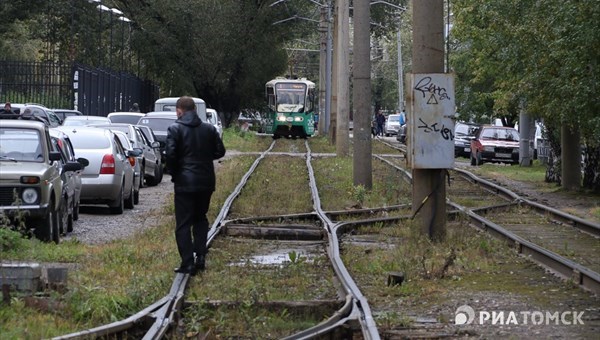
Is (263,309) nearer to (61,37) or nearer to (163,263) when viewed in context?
(163,263)

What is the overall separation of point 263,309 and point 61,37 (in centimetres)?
5671

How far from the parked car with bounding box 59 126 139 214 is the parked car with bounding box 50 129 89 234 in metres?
0.72

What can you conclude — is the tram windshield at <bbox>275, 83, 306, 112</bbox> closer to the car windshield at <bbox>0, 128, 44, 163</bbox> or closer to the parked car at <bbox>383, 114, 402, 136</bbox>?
the parked car at <bbox>383, 114, 402, 136</bbox>

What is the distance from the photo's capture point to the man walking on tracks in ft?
38.7

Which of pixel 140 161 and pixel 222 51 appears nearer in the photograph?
pixel 140 161

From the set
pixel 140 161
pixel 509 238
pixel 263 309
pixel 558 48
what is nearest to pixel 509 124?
pixel 140 161

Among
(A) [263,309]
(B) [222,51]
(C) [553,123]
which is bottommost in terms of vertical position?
(A) [263,309]

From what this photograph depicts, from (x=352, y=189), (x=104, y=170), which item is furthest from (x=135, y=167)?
(x=352, y=189)

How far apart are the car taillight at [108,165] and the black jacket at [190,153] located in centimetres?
875

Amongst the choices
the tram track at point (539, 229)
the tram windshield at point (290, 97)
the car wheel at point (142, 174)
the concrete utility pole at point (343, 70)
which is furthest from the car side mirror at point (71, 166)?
the tram windshield at point (290, 97)

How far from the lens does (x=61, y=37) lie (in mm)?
64438

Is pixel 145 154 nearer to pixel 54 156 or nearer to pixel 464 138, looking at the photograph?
pixel 54 156

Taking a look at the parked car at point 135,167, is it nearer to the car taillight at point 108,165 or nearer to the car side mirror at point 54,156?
the car taillight at point 108,165

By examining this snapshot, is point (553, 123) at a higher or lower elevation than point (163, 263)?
higher
